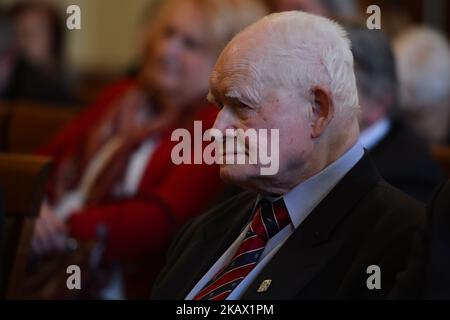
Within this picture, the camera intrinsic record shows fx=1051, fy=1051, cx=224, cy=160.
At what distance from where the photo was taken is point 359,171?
6.63 ft

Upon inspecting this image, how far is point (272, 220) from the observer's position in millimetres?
2043

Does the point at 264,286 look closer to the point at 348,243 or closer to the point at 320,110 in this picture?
the point at 348,243

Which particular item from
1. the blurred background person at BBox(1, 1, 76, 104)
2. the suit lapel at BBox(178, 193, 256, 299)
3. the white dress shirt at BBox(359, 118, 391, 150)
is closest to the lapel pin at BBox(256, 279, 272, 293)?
the suit lapel at BBox(178, 193, 256, 299)

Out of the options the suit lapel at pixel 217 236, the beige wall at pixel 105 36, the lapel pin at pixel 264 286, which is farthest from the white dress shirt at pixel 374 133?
the beige wall at pixel 105 36

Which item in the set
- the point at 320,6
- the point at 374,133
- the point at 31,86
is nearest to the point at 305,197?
the point at 374,133

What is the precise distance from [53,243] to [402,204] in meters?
1.72

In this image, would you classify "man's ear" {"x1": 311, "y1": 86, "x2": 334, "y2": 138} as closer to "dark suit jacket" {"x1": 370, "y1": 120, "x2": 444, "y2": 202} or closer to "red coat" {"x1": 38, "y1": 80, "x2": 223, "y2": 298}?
"dark suit jacket" {"x1": 370, "y1": 120, "x2": 444, "y2": 202}

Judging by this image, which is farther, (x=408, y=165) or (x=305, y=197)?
(x=408, y=165)

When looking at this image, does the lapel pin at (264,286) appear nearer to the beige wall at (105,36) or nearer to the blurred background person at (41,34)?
the blurred background person at (41,34)

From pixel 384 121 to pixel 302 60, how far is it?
136 cm

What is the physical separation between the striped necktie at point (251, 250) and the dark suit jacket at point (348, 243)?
0.05 meters

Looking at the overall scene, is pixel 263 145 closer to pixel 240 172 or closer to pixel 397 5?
pixel 240 172

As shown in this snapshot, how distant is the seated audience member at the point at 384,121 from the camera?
10.2 ft

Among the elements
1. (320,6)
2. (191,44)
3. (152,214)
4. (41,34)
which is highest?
(41,34)
